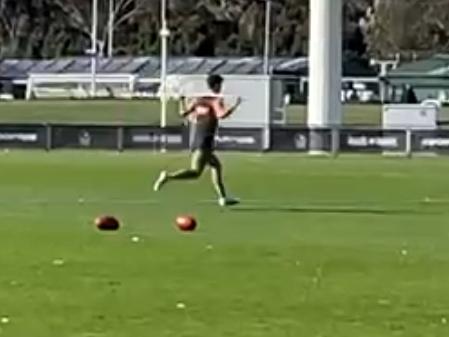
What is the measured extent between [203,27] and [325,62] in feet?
251

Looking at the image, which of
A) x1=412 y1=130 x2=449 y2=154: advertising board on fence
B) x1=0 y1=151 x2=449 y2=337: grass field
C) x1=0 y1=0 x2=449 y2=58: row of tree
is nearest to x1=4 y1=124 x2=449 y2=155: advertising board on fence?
x1=412 y1=130 x2=449 y2=154: advertising board on fence

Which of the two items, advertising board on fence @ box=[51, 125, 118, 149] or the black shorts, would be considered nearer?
the black shorts

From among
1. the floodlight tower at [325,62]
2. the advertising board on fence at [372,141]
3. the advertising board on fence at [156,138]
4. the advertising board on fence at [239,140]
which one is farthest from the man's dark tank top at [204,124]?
the floodlight tower at [325,62]

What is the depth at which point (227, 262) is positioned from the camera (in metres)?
18.8

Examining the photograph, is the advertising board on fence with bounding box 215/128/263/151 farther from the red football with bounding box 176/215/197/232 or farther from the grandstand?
the grandstand

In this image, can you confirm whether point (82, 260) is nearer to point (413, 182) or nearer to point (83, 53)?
point (413, 182)

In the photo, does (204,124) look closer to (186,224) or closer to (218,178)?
(218,178)

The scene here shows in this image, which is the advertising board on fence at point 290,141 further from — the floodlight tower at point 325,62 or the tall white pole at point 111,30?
the tall white pole at point 111,30

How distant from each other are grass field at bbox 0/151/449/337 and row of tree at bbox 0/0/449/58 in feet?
314

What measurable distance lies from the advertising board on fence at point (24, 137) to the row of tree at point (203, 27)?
73.9 metres

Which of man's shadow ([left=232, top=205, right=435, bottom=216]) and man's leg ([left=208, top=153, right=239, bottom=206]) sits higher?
man's leg ([left=208, top=153, right=239, bottom=206])

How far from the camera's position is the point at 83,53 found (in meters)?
136

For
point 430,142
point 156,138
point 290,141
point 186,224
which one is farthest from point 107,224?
point 156,138

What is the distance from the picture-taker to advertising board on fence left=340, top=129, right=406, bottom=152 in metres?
52.7
